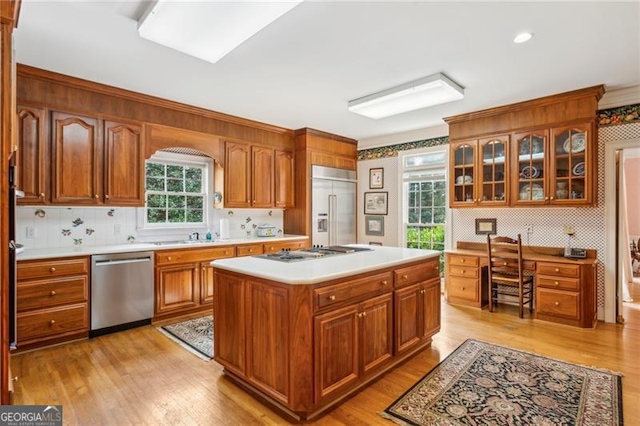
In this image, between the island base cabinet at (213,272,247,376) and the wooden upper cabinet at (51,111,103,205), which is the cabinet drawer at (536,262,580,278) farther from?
the wooden upper cabinet at (51,111,103,205)

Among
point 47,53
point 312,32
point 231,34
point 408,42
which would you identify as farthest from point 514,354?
point 47,53

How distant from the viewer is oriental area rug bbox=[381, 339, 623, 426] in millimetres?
2049

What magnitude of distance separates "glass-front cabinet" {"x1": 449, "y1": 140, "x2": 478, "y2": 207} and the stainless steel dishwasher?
4.05 meters

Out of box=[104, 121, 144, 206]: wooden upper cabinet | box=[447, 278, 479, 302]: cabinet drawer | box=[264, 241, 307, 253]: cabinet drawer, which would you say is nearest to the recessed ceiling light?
box=[447, 278, 479, 302]: cabinet drawer

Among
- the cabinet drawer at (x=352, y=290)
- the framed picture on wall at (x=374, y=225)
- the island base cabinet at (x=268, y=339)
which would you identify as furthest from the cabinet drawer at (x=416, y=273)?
the framed picture on wall at (x=374, y=225)

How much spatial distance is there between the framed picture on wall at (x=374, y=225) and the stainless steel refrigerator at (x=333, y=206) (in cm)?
24

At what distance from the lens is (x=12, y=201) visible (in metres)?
1.91

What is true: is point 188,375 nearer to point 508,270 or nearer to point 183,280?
point 183,280

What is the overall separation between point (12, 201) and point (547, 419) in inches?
135

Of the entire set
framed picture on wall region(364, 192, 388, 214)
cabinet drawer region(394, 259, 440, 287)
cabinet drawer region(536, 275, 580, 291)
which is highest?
framed picture on wall region(364, 192, 388, 214)

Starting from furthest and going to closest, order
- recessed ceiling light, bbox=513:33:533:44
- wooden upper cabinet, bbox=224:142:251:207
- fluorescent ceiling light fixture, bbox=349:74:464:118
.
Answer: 1. wooden upper cabinet, bbox=224:142:251:207
2. fluorescent ceiling light fixture, bbox=349:74:464:118
3. recessed ceiling light, bbox=513:33:533:44

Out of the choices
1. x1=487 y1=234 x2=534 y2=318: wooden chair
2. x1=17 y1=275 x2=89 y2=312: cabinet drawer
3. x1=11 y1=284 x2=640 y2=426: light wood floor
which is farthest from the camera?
x1=487 y1=234 x2=534 y2=318: wooden chair

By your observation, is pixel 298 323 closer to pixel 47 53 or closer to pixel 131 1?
pixel 131 1

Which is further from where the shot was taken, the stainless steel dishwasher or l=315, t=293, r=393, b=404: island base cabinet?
the stainless steel dishwasher
